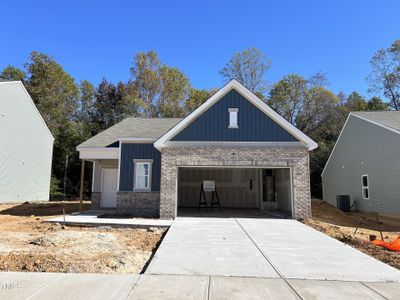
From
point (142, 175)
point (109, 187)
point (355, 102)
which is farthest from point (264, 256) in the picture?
point (355, 102)

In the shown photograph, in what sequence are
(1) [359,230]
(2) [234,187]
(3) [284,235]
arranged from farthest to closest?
1. (2) [234,187]
2. (1) [359,230]
3. (3) [284,235]

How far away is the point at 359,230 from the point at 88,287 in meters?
10.8

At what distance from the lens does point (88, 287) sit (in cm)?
498

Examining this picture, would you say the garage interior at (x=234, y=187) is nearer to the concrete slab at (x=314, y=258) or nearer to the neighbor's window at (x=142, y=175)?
the neighbor's window at (x=142, y=175)

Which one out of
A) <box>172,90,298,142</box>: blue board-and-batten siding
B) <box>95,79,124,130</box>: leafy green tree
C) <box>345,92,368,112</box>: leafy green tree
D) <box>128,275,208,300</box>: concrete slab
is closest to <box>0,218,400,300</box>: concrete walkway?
<box>128,275,208,300</box>: concrete slab

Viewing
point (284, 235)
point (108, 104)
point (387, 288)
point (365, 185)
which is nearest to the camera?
point (387, 288)

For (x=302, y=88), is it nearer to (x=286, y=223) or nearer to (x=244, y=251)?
(x=286, y=223)

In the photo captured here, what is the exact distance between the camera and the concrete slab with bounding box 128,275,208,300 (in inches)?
183

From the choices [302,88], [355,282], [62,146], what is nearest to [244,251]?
[355,282]

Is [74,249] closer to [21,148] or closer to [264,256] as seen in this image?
[264,256]

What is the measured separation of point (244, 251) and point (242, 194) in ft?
41.1

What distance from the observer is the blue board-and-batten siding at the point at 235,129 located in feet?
46.0

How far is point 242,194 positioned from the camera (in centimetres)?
2006

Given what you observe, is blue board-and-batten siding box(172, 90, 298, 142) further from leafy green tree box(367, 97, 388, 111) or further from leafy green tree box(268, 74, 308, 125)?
leafy green tree box(367, 97, 388, 111)
